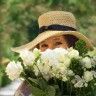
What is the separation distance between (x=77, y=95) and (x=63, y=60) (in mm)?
236

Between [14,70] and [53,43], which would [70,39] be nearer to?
[53,43]

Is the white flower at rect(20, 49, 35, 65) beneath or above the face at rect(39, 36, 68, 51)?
above

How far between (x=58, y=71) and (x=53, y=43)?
0.76 metres

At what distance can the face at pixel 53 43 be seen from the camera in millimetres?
4191

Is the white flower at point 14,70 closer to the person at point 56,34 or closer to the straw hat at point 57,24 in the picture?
the person at point 56,34

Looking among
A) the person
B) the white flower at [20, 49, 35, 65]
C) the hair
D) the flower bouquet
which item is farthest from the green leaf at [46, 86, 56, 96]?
the hair

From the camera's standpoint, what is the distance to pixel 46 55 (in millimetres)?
3449

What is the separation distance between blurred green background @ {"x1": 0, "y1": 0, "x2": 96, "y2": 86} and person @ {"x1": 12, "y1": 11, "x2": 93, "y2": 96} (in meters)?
4.95

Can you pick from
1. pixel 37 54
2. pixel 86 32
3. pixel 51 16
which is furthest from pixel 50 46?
pixel 86 32

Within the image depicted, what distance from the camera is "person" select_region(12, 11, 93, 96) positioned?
4.20 m

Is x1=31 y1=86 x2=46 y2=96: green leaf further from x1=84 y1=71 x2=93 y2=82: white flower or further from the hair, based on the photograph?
the hair

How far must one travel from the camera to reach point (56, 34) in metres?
4.18

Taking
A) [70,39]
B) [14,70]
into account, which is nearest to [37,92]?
[14,70]

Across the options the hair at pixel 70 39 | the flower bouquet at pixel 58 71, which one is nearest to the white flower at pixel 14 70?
the flower bouquet at pixel 58 71
